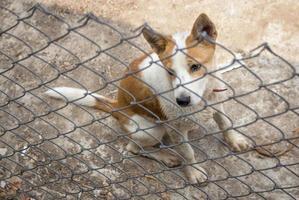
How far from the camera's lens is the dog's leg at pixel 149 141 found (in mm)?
3537

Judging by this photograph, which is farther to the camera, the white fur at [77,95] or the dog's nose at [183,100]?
the white fur at [77,95]

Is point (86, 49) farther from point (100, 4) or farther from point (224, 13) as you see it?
point (224, 13)

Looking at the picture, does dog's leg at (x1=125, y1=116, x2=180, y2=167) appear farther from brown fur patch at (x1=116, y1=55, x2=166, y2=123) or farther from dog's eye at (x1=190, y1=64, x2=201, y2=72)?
dog's eye at (x1=190, y1=64, x2=201, y2=72)

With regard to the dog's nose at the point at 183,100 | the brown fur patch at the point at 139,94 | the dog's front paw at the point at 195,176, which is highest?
the brown fur patch at the point at 139,94

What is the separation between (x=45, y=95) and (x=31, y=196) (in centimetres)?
89

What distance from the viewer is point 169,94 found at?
3166mm

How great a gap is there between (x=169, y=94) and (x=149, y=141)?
0.59 meters

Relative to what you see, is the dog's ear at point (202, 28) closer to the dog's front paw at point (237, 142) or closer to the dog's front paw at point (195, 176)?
the dog's front paw at point (237, 142)

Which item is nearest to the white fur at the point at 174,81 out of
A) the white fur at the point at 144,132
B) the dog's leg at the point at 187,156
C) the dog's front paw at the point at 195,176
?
the dog's leg at the point at 187,156

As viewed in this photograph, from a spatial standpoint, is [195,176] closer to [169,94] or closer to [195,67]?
[169,94]

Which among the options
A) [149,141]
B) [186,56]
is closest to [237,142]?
[149,141]

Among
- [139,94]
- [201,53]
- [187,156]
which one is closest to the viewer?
[201,53]

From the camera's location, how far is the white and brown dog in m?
2.89

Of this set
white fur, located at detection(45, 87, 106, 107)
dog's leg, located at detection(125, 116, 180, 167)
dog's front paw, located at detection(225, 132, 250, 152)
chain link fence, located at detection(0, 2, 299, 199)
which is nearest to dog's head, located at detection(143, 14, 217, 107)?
chain link fence, located at detection(0, 2, 299, 199)
